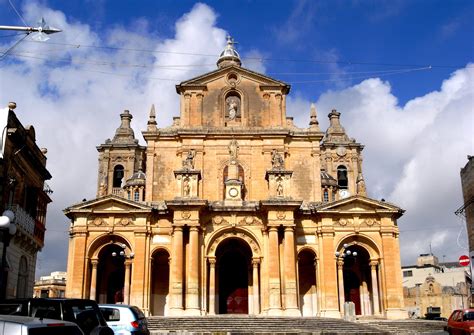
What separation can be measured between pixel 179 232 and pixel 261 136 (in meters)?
10.5

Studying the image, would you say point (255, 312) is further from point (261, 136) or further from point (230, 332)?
point (261, 136)

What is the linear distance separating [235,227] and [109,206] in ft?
30.3

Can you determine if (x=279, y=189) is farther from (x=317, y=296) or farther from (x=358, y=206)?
(x=317, y=296)

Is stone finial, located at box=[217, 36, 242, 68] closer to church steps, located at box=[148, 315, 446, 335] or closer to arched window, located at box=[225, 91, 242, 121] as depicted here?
arched window, located at box=[225, 91, 242, 121]

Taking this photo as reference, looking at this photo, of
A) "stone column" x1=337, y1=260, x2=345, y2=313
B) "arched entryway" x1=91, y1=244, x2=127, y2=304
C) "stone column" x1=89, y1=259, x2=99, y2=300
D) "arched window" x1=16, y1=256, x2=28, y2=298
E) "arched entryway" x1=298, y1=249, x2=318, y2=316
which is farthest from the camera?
"arched entryway" x1=91, y1=244, x2=127, y2=304

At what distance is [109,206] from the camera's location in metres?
39.3

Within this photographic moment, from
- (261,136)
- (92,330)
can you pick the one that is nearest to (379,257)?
(261,136)

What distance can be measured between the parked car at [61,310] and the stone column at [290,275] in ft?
78.6

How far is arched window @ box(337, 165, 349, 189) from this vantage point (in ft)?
204

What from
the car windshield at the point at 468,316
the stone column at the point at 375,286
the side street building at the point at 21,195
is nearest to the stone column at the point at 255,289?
the stone column at the point at 375,286

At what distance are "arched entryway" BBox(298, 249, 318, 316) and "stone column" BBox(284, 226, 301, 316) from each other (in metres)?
2.53

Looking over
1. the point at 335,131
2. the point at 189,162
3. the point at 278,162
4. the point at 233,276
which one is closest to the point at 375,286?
the point at 233,276

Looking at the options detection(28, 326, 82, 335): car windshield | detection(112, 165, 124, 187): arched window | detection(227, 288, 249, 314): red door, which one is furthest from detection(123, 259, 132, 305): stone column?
detection(28, 326, 82, 335): car windshield

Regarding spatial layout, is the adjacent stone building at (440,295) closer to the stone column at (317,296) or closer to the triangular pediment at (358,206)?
the stone column at (317,296)
